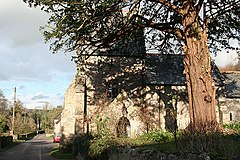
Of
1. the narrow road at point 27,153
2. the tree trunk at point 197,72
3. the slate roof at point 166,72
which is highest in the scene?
the slate roof at point 166,72

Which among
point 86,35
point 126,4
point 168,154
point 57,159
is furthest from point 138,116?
point 168,154

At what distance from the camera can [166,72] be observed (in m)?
31.0

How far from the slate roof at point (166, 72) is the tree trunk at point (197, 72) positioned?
14.6 metres

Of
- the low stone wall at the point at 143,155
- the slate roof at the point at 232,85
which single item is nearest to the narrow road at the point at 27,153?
the low stone wall at the point at 143,155

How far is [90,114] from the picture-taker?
2900 centimetres

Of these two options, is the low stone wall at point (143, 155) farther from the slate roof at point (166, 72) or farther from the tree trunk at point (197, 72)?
the slate roof at point (166, 72)

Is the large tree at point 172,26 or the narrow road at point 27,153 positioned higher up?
the large tree at point 172,26

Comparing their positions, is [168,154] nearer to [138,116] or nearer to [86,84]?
[138,116]

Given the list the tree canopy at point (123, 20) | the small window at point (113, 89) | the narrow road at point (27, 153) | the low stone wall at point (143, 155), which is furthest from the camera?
the small window at point (113, 89)

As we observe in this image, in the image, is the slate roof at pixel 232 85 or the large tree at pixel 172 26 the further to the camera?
the slate roof at pixel 232 85

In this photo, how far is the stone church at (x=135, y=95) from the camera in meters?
27.3

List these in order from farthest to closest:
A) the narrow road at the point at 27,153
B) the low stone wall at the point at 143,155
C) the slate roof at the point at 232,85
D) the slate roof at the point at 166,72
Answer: the slate roof at the point at 232,85, the slate roof at the point at 166,72, the narrow road at the point at 27,153, the low stone wall at the point at 143,155

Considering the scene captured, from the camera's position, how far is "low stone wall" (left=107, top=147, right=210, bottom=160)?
6.77 m

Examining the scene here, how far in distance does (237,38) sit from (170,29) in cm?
414
